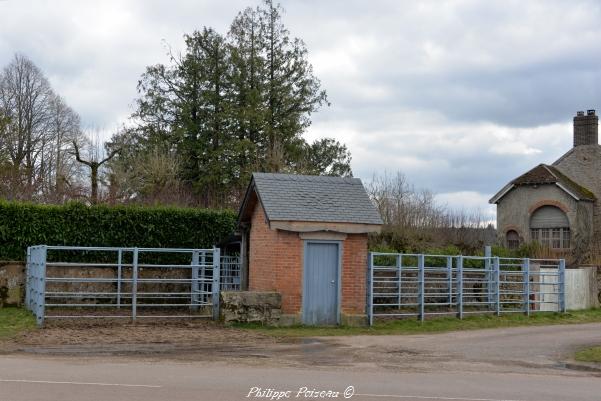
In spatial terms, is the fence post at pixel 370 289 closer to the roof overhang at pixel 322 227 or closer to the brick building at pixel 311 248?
the brick building at pixel 311 248

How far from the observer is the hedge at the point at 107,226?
25.2m

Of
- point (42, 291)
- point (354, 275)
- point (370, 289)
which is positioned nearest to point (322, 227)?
point (354, 275)

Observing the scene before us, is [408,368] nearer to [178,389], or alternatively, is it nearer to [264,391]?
[264,391]

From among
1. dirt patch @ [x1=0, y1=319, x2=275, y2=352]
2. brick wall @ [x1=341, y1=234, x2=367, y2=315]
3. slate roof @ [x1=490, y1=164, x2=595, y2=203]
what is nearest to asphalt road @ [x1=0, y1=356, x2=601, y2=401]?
dirt patch @ [x1=0, y1=319, x2=275, y2=352]

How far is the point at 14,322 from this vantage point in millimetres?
19953

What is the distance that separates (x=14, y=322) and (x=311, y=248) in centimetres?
802

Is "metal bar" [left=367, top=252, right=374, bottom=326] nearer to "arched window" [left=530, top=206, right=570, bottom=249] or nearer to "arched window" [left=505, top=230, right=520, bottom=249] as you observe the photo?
"arched window" [left=530, top=206, right=570, bottom=249]

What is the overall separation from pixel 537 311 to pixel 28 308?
1691 cm

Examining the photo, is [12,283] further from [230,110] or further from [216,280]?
[230,110]

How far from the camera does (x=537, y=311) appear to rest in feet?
87.6

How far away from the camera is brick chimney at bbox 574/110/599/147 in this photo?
142ft

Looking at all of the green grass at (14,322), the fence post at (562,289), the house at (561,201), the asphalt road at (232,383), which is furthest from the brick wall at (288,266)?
the house at (561,201)

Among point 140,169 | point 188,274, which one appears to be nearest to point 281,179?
point 188,274

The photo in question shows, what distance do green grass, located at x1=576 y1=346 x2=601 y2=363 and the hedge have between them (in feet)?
48.2
